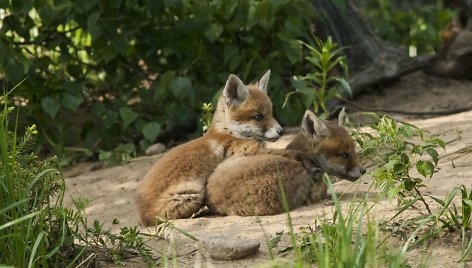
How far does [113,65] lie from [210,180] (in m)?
3.63

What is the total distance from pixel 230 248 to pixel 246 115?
245cm

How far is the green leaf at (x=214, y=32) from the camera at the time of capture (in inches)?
353

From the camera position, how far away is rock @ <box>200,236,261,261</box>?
17.0 feet

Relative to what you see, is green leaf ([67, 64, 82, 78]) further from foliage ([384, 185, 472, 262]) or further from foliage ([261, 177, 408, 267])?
foliage ([384, 185, 472, 262])

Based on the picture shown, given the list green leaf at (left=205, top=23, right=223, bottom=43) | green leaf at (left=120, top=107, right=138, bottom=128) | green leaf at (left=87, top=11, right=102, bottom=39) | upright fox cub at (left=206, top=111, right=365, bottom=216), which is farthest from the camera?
green leaf at (left=120, top=107, right=138, bottom=128)

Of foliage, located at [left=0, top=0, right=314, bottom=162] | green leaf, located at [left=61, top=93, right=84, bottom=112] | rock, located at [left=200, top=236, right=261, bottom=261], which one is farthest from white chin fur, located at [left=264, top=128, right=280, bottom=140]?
green leaf, located at [left=61, top=93, right=84, bottom=112]

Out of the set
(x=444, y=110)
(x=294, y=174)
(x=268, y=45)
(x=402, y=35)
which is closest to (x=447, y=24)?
(x=402, y=35)

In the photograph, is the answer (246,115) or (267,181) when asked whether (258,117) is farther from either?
(267,181)

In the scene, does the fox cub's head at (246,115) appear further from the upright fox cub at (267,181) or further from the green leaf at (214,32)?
the green leaf at (214,32)

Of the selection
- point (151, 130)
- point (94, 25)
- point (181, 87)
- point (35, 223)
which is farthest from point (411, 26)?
point (35, 223)

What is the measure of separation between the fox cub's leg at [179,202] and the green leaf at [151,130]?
281cm

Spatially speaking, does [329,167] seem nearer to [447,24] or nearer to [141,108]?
[141,108]

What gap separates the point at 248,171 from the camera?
20.8ft

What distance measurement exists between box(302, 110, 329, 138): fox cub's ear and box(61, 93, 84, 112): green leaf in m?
3.08
